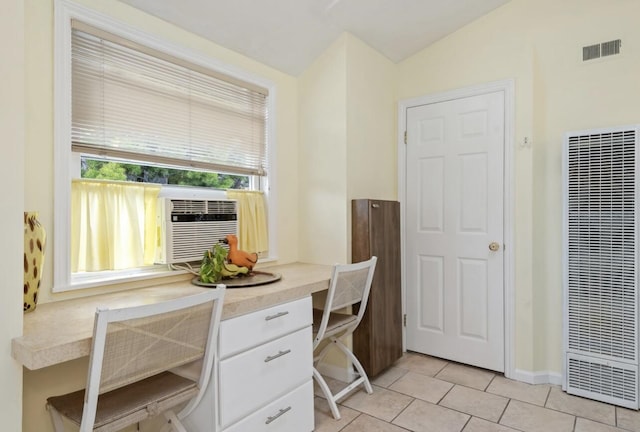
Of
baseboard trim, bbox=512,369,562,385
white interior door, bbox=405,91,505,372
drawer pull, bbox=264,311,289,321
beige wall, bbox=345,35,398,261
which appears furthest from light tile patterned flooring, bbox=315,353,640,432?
beige wall, bbox=345,35,398,261

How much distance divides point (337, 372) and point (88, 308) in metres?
1.82

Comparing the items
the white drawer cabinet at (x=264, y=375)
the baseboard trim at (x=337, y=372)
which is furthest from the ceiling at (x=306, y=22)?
the baseboard trim at (x=337, y=372)

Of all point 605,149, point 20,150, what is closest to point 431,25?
point 605,149

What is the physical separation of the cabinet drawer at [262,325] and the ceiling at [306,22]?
1.67 m

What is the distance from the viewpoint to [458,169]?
3049 millimetres

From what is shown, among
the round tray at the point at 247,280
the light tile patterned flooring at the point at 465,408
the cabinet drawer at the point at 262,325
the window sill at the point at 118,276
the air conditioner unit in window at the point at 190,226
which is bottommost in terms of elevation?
the light tile patterned flooring at the point at 465,408

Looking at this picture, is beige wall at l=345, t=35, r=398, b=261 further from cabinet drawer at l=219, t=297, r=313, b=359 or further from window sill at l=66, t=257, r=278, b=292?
window sill at l=66, t=257, r=278, b=292

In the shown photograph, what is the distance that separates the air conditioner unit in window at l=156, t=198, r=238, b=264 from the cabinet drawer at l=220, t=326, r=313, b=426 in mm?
754

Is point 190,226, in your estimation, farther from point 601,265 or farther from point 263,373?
point 601,265

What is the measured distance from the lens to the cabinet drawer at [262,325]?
162cm

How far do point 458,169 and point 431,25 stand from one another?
3.65ft

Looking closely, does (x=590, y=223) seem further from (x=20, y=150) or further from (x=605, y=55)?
(x=20, y=150)

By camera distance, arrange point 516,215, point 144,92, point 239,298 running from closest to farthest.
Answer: point 239,298 → point 144,92 → point 516,215

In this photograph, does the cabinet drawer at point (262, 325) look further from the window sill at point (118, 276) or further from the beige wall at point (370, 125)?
the beige wall at point (370, 125)
